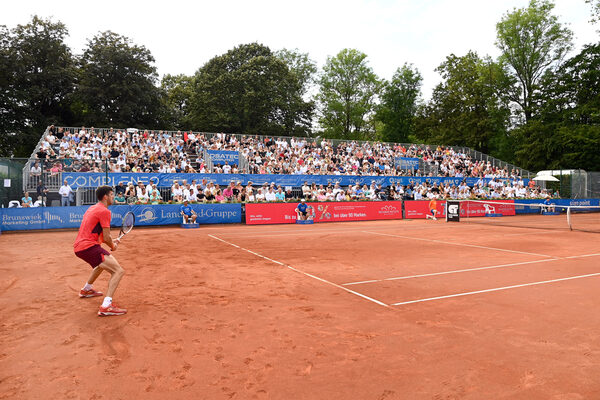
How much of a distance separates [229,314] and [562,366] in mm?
4519

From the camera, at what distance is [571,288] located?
25.2ft

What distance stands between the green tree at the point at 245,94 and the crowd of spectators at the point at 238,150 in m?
15.7

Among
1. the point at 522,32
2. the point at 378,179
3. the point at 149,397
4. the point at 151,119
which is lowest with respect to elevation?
the point at 149,397

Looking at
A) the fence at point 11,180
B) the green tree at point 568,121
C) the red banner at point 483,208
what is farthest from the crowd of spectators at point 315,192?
the green tree at point 568,121

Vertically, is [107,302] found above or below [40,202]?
below

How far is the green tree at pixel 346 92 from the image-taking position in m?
62.9

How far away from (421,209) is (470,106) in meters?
34.4

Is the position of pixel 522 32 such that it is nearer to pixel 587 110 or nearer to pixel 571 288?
pixel 587 110

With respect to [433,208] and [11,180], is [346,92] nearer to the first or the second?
[433,208]

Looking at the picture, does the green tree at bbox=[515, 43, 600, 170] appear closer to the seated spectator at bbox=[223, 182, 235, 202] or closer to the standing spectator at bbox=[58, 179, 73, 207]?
the seated spectator at bbox=[223, 182, 235, 202]

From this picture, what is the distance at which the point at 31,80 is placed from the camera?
43.7 metres

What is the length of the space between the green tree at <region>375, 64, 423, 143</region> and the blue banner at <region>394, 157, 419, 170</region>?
29.4m

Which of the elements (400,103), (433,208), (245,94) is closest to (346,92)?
(400,103)

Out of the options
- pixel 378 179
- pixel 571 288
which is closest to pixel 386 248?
pixel 571 288
